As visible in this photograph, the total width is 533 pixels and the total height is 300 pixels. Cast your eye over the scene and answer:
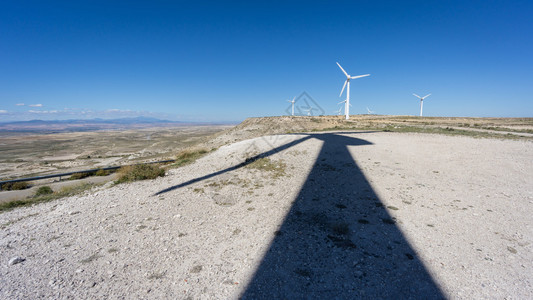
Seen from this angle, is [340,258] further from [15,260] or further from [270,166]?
[270,166]

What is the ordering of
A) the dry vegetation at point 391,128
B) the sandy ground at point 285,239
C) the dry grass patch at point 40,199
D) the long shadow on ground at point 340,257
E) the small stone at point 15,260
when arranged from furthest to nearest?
the dry vegetation at point 391,128
the dry grass patch at point 40,199
the small stone at point 15,260
the sandy ground at point 285,239
the long shadow on ground at point 340,257

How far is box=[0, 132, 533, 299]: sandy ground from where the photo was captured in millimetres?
3799

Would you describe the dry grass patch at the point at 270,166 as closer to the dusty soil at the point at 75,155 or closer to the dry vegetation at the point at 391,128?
the dry vegetation at the point at 391,128

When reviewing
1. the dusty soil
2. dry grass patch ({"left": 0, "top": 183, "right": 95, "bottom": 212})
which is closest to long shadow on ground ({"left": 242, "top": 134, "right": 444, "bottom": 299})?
dry grass patch ({"left": 0, "top": 183, "right": 95, "bottom": 212})

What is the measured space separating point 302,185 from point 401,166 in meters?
6.27

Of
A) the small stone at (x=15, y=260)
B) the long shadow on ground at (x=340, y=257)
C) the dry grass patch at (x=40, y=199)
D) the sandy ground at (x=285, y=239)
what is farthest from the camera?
Answer: the dry grass patch at (x=40, y=199)

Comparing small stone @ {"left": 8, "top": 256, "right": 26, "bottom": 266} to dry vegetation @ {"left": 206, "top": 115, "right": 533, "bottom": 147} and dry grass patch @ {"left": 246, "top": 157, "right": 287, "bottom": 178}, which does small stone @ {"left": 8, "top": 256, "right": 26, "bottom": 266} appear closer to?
dry grass patch @ {"left": 246, "top": 157, "right": 287, "bottom": 178}

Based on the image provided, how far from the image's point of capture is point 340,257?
14.8ft

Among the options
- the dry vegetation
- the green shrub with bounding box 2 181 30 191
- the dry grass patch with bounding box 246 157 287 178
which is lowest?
the green shrub with bounding box 2 181 30 191

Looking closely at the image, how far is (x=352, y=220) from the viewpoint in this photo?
19.9 feet

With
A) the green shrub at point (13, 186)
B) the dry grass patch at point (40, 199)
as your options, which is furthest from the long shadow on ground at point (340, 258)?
the green shrub at point (13, 186)

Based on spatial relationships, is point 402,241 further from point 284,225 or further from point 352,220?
point 284,225

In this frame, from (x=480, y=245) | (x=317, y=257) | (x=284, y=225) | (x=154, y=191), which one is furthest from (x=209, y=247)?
(x=480, y=245)

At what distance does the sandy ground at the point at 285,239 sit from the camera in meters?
3.80
